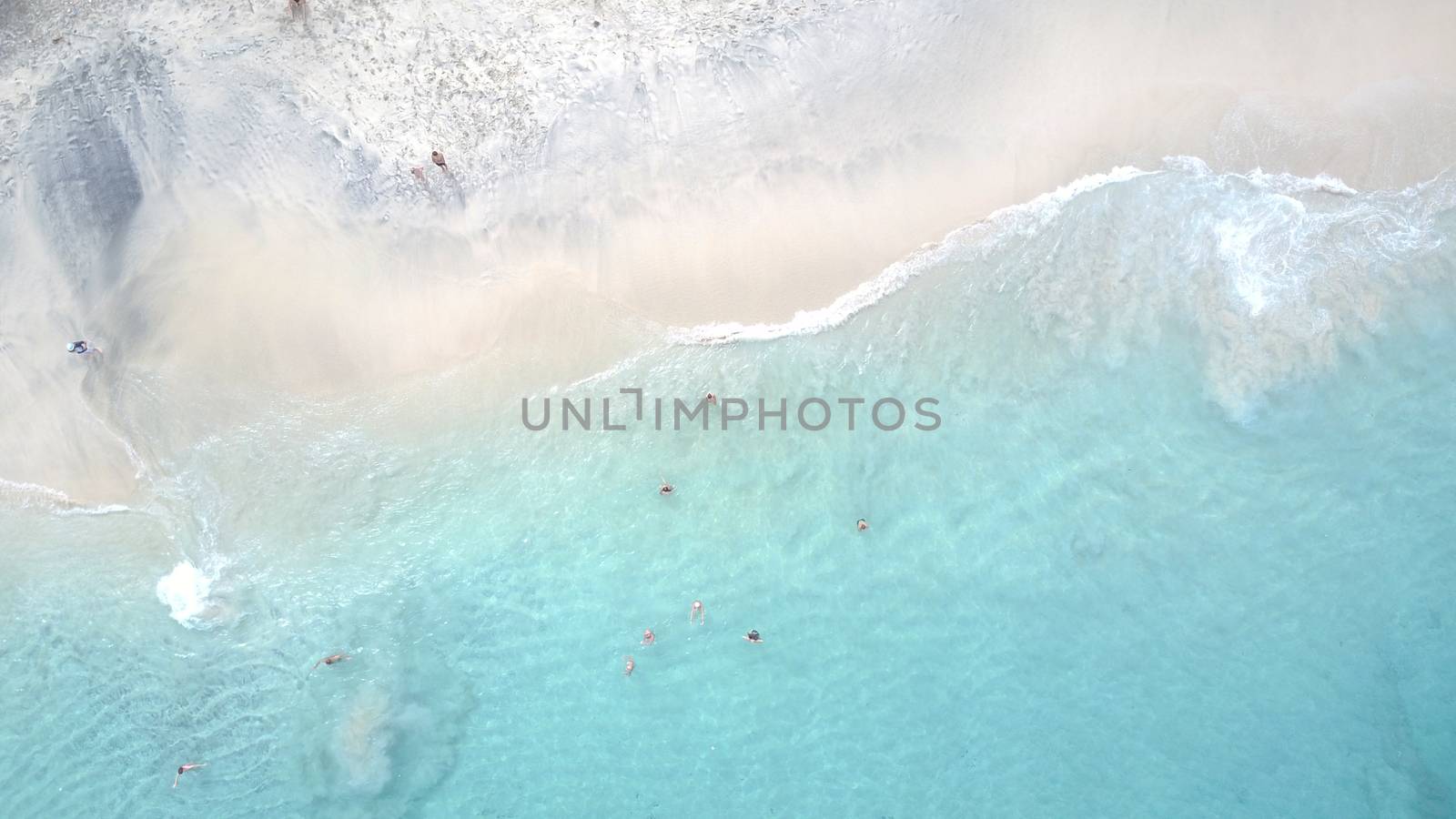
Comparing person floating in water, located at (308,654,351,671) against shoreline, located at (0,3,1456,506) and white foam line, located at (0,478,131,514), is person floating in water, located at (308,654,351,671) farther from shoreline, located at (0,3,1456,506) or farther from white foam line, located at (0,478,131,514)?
shoreline, located at (0,3,1456,506)

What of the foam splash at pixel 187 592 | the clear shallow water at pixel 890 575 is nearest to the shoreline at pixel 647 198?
the clear shallow water at pixel 890 575

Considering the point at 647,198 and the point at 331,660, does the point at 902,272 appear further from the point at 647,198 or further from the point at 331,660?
the point at 331,660

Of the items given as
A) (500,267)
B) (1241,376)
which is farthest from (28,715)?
(1241,376)

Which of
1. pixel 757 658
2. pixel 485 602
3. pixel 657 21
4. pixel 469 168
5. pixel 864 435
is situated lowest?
pixel 757 658

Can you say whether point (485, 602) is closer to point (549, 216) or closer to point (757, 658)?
point (757, 658)

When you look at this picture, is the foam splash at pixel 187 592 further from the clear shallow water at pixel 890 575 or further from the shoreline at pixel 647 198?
the shoreline at pixel 647 198

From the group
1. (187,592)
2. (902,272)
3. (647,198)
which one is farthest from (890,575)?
(187,592)
